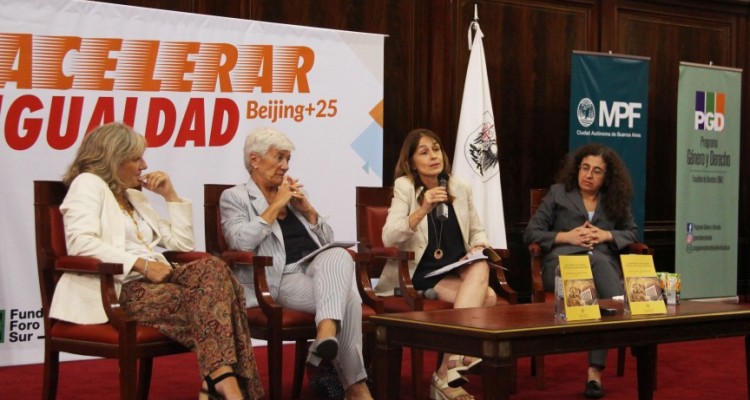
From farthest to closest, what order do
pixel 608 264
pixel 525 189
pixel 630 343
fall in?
pixel 525 189 < pixel 608 264 < pixel 630 343

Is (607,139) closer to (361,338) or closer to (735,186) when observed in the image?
(735,186)

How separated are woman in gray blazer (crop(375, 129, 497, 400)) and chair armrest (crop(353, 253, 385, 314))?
8.8 inches

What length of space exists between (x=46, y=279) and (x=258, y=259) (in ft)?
2.48

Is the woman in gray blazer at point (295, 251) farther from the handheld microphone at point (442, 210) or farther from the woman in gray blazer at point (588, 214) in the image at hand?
the woman in gray blazer at point (588, 214)

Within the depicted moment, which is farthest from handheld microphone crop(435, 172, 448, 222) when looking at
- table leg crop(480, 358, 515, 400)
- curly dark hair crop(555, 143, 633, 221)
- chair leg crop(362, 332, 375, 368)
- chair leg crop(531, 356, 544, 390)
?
table leg crop(480, 358, 515, 400)

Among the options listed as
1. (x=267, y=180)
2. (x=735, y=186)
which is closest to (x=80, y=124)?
(x=267, y=180)

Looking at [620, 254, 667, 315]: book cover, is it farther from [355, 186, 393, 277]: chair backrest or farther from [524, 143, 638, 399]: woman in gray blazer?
[355, 186, 393, 277]: chair backrest

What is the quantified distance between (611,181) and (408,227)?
1204 millimetres

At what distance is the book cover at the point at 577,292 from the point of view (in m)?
3.24

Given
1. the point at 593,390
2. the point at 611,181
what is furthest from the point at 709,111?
the point at 593,390

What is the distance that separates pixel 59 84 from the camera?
191 inches

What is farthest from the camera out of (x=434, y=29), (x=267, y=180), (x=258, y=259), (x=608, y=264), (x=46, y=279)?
(x=434, y=29)

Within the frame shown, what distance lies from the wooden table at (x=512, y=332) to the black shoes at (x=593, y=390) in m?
0.70

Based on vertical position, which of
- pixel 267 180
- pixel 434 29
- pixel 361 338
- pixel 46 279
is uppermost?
pixel 434 29
